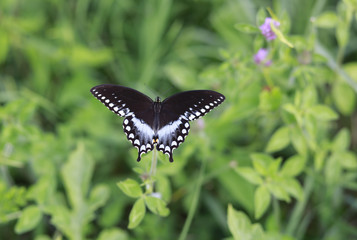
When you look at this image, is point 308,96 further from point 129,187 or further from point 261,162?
Result: point 129,187

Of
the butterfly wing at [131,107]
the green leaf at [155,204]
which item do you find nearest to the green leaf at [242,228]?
the green leaf at [155,204]

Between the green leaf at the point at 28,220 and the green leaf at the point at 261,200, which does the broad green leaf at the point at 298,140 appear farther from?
the green leaf at the point at 28,220

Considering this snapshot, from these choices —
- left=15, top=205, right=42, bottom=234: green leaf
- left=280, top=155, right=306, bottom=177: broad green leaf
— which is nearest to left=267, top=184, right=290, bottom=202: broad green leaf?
left=280, top=155, right=306, bottom=177: broad green leaf

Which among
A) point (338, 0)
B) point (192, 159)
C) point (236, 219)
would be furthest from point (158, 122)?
point (338, 0)

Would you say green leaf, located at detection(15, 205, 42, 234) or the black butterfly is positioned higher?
the black butterfly

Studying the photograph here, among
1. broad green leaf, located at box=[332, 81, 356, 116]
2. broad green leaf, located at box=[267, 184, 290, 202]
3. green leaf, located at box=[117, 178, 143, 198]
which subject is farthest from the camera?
broad green leaf, located at box=[332, 81, 356, 116]

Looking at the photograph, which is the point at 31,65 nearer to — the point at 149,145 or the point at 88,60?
the point at 88,60

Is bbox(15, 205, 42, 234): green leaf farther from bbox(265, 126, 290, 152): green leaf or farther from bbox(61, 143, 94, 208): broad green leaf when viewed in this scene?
bbox(265, 126, 290, 152): green leaf
